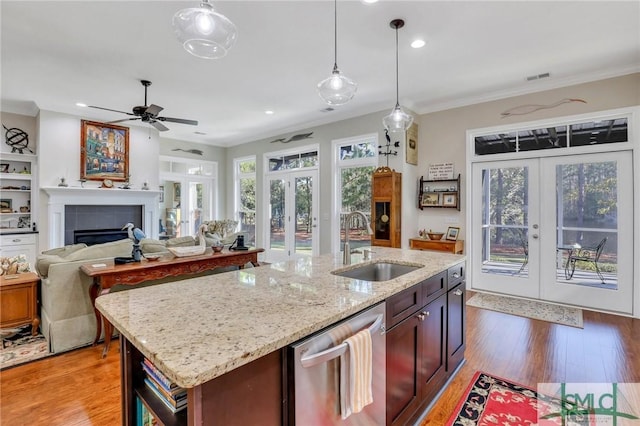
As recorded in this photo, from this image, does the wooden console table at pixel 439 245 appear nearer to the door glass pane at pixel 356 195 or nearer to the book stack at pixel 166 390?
the door glass pane at pixel 356 195

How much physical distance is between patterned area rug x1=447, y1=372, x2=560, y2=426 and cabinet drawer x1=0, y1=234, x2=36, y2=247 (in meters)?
6.59

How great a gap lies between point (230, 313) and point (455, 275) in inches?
71.7

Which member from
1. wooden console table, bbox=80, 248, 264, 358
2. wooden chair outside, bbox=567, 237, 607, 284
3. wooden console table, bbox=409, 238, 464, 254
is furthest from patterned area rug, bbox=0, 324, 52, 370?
wooden chair outside, bbox=567, 237, 607, 284

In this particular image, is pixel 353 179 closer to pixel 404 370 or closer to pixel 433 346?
pixel 433 346

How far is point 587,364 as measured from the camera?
263cm

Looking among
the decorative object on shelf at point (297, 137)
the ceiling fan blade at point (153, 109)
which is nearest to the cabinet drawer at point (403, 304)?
the ceiling fan blade at point (153, 109)

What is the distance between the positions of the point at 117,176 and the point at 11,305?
3516mm

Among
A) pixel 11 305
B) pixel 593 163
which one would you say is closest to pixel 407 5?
A: pixel 593 163

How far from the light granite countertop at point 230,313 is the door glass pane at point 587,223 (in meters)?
3.29

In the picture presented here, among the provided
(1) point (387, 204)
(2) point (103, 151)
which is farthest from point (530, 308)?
(2) point (103, 151)

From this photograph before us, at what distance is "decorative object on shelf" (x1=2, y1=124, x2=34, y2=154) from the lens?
209 inches

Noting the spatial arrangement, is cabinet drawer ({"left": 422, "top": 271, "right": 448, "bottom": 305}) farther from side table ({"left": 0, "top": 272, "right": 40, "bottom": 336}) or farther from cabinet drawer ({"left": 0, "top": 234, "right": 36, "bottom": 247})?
cabinet drawer ({"left": 0, "top": 234, "right": 36, "bottom": 247})

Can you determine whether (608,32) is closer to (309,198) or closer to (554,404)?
(554,404)

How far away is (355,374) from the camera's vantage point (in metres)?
1.32
